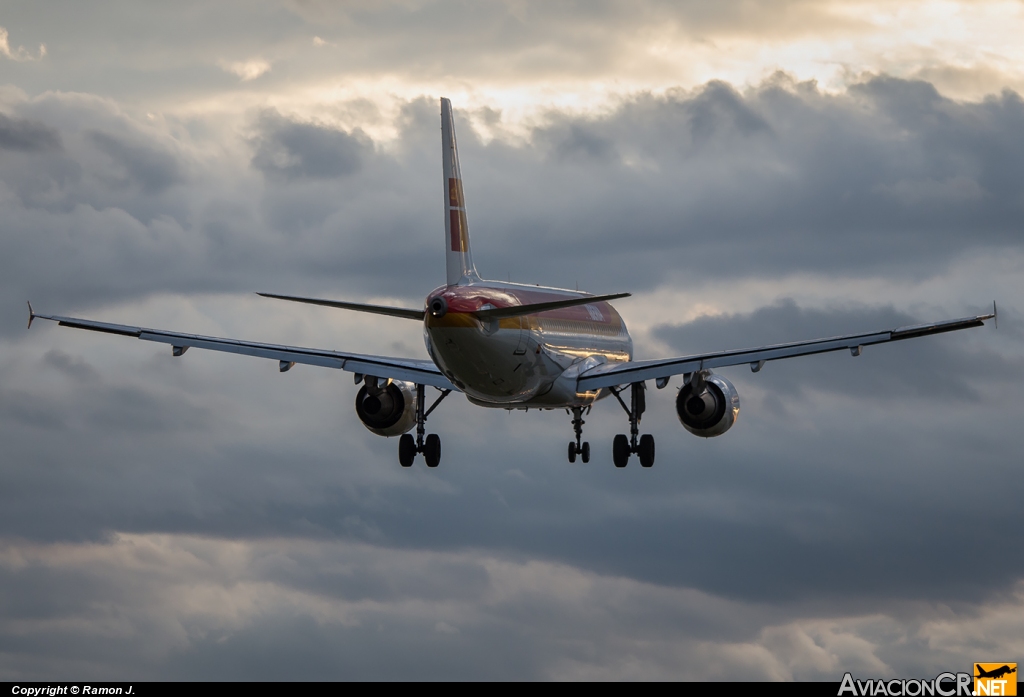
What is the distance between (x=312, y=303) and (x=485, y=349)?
565 cm

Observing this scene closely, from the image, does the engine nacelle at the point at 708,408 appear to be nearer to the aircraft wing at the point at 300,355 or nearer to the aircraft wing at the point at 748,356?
the aircraft wing at the point at 748,356

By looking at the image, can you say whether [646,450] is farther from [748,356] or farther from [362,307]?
[362,307]

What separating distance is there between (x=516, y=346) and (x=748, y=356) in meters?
7.65

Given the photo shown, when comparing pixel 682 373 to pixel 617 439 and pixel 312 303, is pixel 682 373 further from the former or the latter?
pixel 312 303

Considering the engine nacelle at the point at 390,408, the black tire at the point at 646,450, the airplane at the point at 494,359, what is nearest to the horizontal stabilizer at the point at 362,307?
the airplane at the point at 494,359

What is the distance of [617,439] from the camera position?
163 feet

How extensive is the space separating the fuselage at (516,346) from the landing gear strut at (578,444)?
39.5 inches

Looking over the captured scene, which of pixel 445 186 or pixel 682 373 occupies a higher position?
pixel 445 186

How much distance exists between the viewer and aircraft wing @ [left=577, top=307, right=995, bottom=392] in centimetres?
4104

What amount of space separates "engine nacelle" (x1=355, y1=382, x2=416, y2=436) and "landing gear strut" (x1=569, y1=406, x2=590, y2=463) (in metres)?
7.03

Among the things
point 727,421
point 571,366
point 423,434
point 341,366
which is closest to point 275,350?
point 341,366

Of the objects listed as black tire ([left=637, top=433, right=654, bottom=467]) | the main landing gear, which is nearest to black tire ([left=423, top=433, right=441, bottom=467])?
the main landing gear

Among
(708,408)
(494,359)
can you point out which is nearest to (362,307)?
(494,359)

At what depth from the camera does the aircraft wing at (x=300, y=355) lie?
44.8 m
